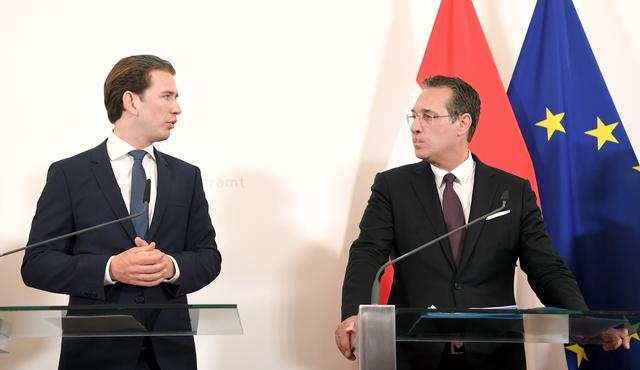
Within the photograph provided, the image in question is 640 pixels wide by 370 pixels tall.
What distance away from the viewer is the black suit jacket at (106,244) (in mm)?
2832

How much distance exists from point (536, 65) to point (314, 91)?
1.07m

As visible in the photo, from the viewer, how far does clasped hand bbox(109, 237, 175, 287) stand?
2.80 m

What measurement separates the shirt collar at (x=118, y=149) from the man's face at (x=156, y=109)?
5 centimetres

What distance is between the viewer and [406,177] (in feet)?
11.2

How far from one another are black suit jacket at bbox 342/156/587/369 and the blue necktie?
730 millimetres

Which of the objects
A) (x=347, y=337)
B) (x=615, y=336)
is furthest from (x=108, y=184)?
(x=615, y=336)

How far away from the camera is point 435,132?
3.45 metres

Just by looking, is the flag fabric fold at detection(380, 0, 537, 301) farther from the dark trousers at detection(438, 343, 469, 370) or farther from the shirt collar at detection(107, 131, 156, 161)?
the shirt collar at detection(107, 131, 156, 161)

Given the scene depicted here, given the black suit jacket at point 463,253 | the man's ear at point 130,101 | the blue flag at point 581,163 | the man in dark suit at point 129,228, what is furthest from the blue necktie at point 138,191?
the blue flag at point 581,163

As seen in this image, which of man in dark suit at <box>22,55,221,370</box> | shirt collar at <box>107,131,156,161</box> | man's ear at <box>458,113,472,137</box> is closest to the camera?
man in dark suit at <box>22,55,221,370</box>

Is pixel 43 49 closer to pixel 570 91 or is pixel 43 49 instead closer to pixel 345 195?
pixel 345 195

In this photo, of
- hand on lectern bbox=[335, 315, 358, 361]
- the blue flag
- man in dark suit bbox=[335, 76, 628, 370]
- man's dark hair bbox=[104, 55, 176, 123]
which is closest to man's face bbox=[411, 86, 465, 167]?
man in dark suit bbox=[335, 76, 628, 370]

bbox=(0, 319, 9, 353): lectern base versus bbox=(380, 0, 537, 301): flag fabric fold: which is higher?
bbox=(380, 0, 537, 301): flag fabric fold

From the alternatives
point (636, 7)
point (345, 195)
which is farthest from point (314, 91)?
point (636, 7)
